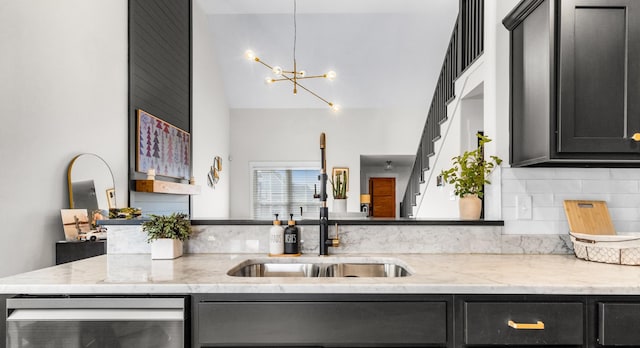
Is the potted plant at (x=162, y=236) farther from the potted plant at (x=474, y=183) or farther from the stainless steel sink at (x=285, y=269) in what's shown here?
the potted plant at (x=474, y=183)

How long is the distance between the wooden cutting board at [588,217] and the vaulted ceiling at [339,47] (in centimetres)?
447

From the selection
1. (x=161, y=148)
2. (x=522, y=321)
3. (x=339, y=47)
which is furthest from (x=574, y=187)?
(x=339, y=47)

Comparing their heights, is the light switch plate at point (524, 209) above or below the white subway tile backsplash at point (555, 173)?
below

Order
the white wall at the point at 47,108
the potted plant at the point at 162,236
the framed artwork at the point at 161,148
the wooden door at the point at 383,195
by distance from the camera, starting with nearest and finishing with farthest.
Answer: the potted plant at the point at 162,236
the white wall at the point at 47,108
the framed artwork at the point at 161,148
the wooden door at the point at 383,195

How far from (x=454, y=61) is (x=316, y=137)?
146 inches

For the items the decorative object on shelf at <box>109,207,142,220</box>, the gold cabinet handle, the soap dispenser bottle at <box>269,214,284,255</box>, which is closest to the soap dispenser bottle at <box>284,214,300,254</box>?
the soap dispenser bottle at <box>269,214,284,255</box>

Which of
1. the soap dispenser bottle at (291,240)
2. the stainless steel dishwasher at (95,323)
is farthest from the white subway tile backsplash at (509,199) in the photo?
the stainless steel dishwasher at (95,323)

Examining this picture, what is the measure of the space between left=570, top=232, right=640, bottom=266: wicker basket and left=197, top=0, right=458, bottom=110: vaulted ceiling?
4.73 m

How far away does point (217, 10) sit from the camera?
5.91m

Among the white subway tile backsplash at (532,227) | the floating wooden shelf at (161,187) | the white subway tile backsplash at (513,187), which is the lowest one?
the white subway tile backsplash at (532,227)

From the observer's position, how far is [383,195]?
865 cm

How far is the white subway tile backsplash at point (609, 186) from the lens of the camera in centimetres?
201

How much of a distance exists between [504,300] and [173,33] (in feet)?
15.9

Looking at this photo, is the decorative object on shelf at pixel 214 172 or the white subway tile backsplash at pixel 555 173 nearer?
the white subway tile backsplash at pixel 555 173
